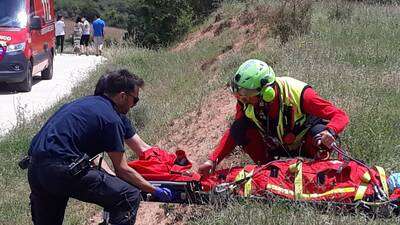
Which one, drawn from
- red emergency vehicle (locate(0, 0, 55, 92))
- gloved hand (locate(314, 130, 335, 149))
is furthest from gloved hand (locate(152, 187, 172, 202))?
red emergency vehicle (locate(0, 0, 55, 92))

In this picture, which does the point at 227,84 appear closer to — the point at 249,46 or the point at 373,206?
the point at 249,46

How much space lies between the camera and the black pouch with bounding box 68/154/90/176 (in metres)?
4.38

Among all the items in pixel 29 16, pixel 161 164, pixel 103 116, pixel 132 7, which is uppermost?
pixel 103 116

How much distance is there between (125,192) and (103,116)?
60cm

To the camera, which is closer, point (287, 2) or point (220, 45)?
point (287, 2)

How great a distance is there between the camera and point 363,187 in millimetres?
4586

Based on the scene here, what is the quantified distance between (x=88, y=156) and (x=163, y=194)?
722mm

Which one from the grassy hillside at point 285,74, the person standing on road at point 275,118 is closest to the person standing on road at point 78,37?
A: the grassy hillside at point 285,74

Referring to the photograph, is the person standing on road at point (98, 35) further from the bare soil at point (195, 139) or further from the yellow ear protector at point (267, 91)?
the yellow ear protector at point (267, 91)

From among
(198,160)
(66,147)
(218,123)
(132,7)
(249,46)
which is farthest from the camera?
(132,7)

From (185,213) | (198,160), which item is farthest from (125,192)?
(198,160)

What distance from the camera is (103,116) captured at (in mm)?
4426

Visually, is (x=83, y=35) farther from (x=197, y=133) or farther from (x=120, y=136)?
(x=120, y=136)

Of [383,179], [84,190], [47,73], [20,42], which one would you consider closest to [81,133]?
[84,190]
